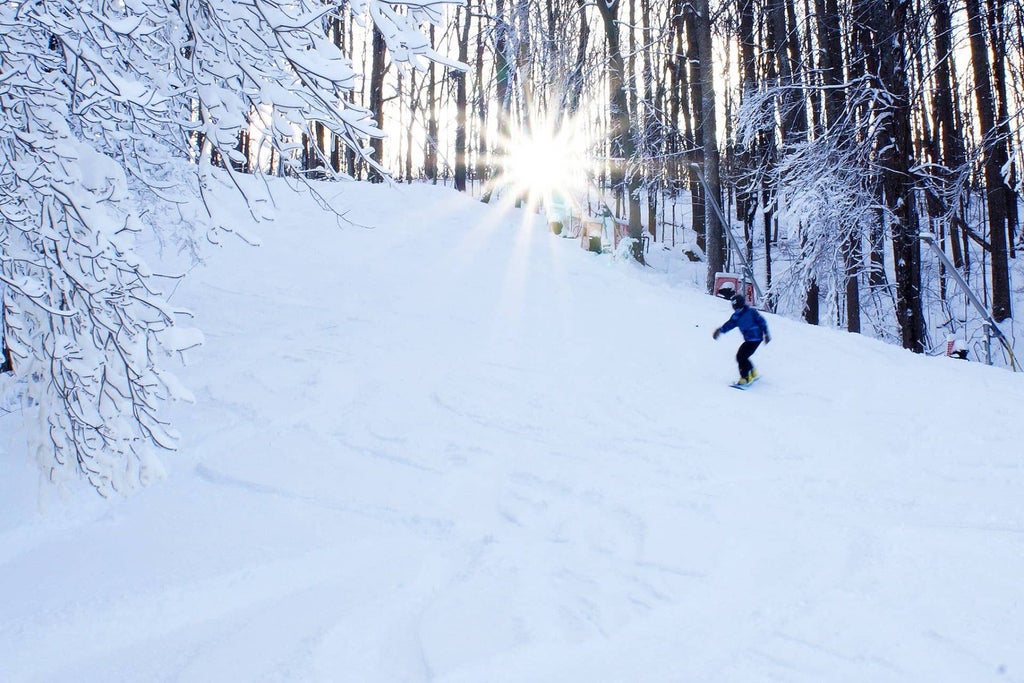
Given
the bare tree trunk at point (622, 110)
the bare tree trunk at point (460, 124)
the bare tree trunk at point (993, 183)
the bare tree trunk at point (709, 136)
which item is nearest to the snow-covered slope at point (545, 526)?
the bare tree trunk at point (709, 136)

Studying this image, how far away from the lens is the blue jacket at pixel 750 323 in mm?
7598

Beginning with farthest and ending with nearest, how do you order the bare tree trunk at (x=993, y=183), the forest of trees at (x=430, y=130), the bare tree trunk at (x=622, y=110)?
the bare tree trunk at (x=622, y=110)
the bare tree trunk at (x=993, y=183)
the forest of trees at (x=430, y=130)

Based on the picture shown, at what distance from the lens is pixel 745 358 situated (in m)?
A: 7.52

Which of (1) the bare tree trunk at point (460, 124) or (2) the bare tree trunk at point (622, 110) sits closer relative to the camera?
(2) the bare tree trunk at point (622, 110)

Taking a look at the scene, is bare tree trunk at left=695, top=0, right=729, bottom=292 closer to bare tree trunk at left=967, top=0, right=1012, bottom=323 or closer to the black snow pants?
bare tree trunk at left=967, top=0, right=1012, bottom=323

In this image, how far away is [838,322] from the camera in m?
13.1

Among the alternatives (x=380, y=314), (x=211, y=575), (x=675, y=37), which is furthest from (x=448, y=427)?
(x=675, y=37)

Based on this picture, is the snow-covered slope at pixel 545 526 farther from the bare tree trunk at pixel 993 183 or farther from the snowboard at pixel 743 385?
the bare tree trunk at pixel 993 183

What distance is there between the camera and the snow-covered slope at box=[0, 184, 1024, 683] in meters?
3.04

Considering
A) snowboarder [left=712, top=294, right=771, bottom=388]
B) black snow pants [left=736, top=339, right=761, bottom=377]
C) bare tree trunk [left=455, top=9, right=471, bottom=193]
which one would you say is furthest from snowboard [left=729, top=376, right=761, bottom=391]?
bare tree trunk [left=455, top=9, right=471, bottom=193]

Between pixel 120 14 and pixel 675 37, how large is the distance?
76.3ft

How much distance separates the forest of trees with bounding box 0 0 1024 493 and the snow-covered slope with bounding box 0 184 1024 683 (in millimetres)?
829

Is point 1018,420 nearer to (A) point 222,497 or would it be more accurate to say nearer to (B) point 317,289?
(A) point 222,497

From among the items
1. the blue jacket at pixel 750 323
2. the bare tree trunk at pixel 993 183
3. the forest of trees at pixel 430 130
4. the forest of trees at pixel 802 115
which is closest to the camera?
the forest of trees at pixel 430 130
